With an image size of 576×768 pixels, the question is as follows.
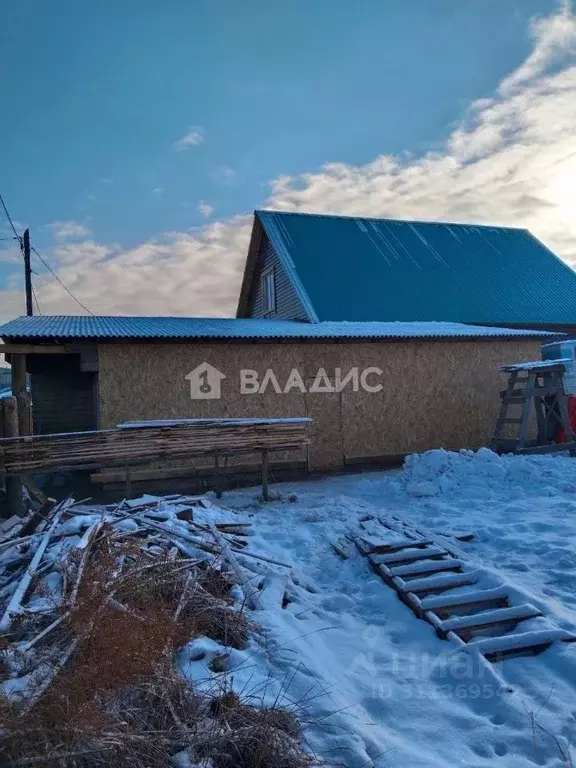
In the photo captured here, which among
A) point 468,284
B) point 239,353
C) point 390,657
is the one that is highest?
point 468,284

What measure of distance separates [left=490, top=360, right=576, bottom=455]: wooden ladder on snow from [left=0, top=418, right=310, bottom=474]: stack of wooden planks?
467cm

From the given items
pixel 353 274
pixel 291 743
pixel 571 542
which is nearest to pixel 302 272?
pixel 353 274

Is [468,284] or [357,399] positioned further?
[468,284]

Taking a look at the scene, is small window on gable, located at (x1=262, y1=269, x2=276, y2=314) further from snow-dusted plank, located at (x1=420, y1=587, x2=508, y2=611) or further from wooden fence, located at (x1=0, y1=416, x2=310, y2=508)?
snow-dusted plank, located at (x1=420, y1=587, x2=508, y2=611)

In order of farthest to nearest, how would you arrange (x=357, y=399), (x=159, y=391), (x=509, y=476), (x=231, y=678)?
(x=357, y=399) < (x=159, y=391) < (x=509, y=476) < (x=231, y=678)

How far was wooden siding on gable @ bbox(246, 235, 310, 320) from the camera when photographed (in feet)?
53.2

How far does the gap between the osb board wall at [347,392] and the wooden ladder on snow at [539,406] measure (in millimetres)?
1124

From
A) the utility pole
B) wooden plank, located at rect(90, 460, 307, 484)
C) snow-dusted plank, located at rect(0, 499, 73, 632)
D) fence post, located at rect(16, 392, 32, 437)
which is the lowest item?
wooden plank, located at rect(90, 460, 307, 484)

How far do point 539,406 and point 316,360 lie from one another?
4.97m

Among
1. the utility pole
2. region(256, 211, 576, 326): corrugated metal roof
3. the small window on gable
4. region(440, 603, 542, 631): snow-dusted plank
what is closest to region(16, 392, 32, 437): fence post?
region(440, 603, 542, 631): snow-dusted plank

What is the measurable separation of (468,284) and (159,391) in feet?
38.7

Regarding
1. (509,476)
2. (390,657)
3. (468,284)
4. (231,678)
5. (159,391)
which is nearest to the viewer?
(231,678)

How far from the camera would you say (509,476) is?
916cm

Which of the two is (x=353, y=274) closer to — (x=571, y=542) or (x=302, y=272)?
(x=302, y=272)
